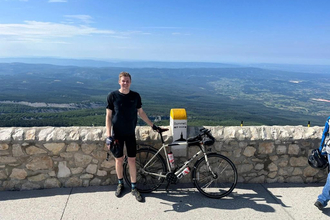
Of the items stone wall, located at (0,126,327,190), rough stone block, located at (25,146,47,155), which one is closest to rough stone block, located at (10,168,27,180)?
stone wall, located at (0,126,327,190)

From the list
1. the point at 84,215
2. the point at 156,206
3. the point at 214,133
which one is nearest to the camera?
the point at 84,215

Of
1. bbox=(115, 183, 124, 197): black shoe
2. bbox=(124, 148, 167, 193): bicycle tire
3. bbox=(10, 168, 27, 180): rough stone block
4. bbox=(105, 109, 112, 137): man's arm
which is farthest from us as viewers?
bbox=(124, 148, 167, 193): bicycle tire

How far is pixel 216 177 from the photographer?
391cm

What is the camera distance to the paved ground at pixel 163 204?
3379 millimetres

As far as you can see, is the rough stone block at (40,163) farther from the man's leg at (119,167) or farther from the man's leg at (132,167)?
the man's leg at (132,167)

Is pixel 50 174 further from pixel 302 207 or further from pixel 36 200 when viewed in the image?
pixel 302 207

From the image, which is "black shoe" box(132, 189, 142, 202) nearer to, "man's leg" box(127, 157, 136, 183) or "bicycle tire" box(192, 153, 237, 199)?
"man's leg" box(127, 157, 136, 183)

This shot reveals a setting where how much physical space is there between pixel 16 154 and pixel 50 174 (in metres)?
0.65

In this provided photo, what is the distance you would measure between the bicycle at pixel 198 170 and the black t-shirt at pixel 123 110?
0.60 meters

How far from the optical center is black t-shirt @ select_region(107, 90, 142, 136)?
3592 mm

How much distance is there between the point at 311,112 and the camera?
102 m

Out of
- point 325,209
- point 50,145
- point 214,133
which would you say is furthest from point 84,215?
point 325,209

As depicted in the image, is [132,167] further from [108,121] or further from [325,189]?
[325,189]

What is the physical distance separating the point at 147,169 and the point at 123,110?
1250mm
